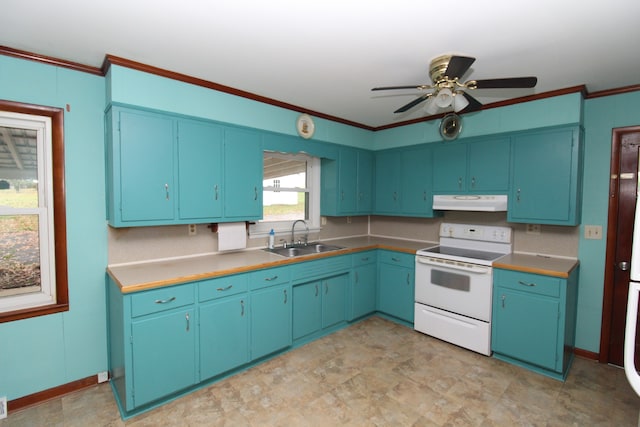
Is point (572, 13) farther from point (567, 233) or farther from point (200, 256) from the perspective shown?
point (200, 256)

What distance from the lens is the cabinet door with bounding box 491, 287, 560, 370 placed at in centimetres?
258

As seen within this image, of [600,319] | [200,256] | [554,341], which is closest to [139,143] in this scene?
[200,256]

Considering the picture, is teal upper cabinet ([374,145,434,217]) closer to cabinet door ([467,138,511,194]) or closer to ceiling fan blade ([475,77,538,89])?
cabinet door ([467,138,511,194])

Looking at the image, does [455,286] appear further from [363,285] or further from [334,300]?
[334,300]

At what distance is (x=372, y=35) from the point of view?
1.90 metres

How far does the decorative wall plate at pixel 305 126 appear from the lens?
11.0ft

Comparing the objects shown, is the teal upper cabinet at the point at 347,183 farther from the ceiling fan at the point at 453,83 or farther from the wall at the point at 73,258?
the wall at the point at 73,258

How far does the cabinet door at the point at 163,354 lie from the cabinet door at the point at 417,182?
108 inches

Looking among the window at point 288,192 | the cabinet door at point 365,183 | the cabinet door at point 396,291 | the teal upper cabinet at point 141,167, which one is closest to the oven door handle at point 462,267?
the cabinet door at point 396,291

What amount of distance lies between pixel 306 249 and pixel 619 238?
2.94 m

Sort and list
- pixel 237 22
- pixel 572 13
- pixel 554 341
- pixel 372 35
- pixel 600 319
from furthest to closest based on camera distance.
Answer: pixel 600 319 → pixel 554 341 → pixel 372 35 → pixel 237 22 → pixel 572 13

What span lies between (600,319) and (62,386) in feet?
14.8

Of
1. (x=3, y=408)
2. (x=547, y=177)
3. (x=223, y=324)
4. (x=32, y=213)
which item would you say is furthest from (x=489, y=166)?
(x=3, y=408)

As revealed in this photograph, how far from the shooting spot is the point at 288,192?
3.78 m
